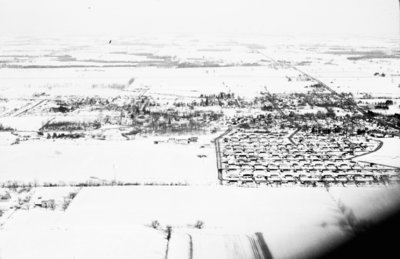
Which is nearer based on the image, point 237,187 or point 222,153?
point 237,187

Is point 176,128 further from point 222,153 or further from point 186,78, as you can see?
point 186,78

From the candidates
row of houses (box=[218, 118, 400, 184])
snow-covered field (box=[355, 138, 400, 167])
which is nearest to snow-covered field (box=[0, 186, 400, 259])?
row of houses (box=[218, 118, 400, 184])

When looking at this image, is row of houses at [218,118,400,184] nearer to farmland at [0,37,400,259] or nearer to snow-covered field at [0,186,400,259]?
farmland at [0,37,400,259]

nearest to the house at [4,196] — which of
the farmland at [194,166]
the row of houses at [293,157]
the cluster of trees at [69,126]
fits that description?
the farmland at [194,166]

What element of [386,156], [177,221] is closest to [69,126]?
[177,221]

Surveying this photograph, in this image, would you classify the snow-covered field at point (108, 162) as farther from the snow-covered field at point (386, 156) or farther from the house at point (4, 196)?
the snow-covered field at point (386, 156)

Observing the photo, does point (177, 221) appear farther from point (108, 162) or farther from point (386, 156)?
point (386, 156)

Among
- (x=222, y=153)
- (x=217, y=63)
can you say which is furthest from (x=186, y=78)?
(x=222, y=153)

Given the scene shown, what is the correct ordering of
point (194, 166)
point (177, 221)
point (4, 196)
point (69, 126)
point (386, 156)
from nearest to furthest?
point (177, 221), point (4, 196), point (194, 166), point (386, 156), point (69, 126)

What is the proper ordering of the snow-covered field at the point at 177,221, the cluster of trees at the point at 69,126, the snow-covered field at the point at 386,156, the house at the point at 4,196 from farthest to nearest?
the cluster of trees at the point at 69,126 < the snow-covered field at the point at 386,156 < the house at the point at 4,196 < the snow-covered field at the point at 177,221

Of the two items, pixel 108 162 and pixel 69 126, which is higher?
pixel 69 126

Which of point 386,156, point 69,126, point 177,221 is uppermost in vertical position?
point 69,126
